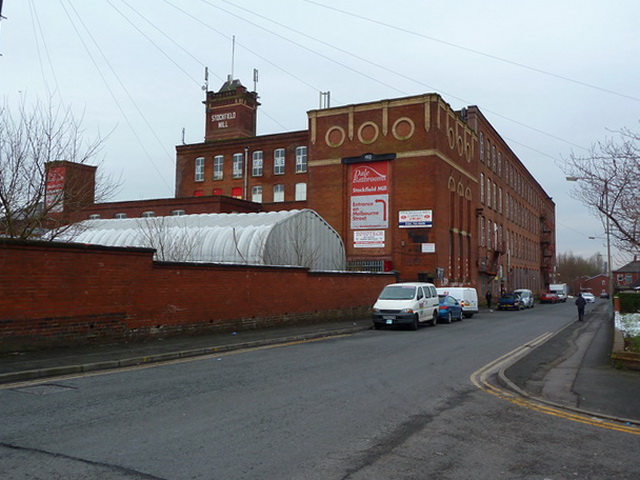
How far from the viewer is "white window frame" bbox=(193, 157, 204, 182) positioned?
200 ft

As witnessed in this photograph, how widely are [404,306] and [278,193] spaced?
36.4 m

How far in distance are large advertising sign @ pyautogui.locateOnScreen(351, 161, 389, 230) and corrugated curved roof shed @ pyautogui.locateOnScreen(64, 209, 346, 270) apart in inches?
270

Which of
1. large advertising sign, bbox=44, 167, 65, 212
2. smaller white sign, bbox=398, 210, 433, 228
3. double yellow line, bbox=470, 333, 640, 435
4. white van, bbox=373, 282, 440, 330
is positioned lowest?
double yellow line, bbox=470, 333, 640, 435

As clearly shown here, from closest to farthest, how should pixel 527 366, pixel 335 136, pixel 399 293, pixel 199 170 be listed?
pixel 527 366 < pixel 399 293 < pixel 335 136 < pixel 199 170

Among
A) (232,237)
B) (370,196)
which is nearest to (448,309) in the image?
(232,237)

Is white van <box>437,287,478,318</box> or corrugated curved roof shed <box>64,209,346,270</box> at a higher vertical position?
corrugated curved roof shed <box>64,209,346,270</box>

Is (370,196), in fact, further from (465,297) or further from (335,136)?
(465,297)

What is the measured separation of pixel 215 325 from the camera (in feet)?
57.5

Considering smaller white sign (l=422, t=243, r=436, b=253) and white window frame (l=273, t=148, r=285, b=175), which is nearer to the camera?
smaller white sign (l=422, t=243, r=436, b=253)

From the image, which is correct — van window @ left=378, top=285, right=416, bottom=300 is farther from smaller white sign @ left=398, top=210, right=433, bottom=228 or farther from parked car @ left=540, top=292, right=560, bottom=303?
parked car @ left=540, top=292, right=560, bottom=303

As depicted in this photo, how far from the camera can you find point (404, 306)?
22016mm

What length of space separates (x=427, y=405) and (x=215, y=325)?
10.8m

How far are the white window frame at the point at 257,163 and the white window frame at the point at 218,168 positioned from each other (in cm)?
376

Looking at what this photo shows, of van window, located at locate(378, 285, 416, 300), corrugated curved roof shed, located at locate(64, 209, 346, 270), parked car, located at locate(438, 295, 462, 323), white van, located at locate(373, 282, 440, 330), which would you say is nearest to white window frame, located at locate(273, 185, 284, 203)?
corrugated curved roof shed, located at locate(64, 209, 346, 270)
